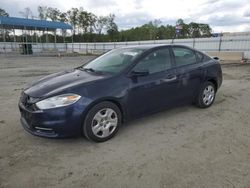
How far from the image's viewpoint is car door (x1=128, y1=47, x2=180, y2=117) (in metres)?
3.94

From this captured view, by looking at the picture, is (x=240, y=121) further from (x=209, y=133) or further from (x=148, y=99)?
(x=148, y=99)

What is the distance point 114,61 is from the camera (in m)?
4.45

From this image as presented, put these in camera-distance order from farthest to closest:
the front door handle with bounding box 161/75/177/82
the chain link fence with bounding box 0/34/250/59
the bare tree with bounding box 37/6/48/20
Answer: the bare tree with bounding box 37/6/48/20, the chain link fence with bounding box 0/34/250/59, the front door handle with bounding box 161/75/177/82

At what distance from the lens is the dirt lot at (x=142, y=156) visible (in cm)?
271

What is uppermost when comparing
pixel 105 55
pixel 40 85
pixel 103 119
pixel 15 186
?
pixel 105 55

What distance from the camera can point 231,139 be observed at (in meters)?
3.71

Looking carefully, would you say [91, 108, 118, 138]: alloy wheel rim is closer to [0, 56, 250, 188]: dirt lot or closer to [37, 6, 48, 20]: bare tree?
[0, 56, 250, 188]: dirt lot

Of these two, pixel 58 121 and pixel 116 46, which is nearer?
pixel 58 121

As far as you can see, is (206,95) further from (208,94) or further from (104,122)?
(104,122)

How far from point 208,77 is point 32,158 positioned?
13.1 ft

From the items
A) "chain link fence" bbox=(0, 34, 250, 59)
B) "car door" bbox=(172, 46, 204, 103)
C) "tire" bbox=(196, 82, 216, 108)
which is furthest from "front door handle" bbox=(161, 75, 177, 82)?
"chain link fence" bbox=(0, 34, 250, 59)

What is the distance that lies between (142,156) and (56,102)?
145 centimetres

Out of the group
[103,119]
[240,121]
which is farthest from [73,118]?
[240,121]

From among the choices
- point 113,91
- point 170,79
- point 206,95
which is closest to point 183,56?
point 170,79
